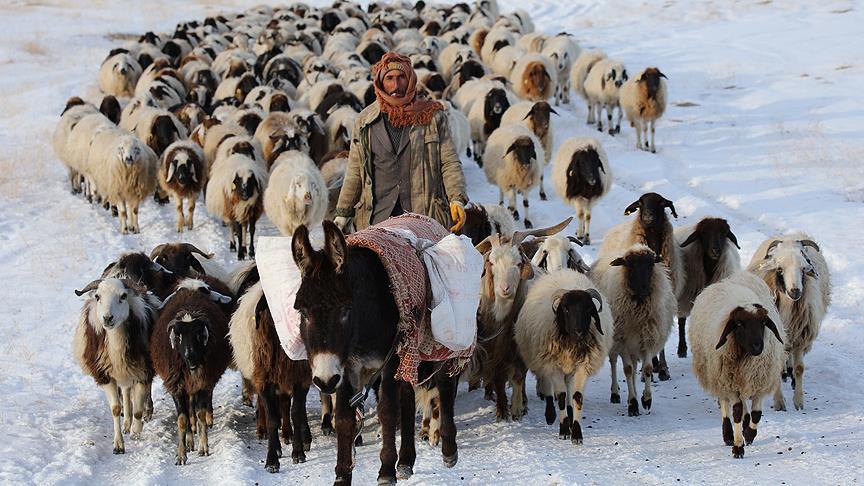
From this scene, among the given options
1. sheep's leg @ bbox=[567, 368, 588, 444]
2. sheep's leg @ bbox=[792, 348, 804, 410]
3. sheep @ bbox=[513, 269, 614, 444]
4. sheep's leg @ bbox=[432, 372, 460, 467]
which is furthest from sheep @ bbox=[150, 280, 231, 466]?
sheep's leg @ bbox=[792, 348, 804, 410]

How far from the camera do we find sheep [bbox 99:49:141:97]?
25625mm

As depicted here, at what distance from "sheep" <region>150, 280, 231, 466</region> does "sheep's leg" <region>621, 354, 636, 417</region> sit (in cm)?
346

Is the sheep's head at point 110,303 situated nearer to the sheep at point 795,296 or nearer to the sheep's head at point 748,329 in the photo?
the sheep's head at point 748,329

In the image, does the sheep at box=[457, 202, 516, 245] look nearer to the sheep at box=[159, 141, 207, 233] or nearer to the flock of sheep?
the flock of sheep

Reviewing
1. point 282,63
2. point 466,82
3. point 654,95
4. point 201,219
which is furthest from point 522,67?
point 201,219

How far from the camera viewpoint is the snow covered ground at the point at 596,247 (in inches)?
290

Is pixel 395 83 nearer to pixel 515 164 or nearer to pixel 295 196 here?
pixel 295 196

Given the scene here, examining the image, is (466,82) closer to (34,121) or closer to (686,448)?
(34,121)

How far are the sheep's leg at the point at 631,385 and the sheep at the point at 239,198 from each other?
242 inches

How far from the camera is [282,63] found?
24641mm

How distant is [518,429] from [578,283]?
4.70 ft

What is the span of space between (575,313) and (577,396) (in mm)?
664

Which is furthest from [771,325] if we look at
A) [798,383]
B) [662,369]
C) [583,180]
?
[583,180]

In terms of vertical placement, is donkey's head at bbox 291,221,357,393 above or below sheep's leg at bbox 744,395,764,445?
above
